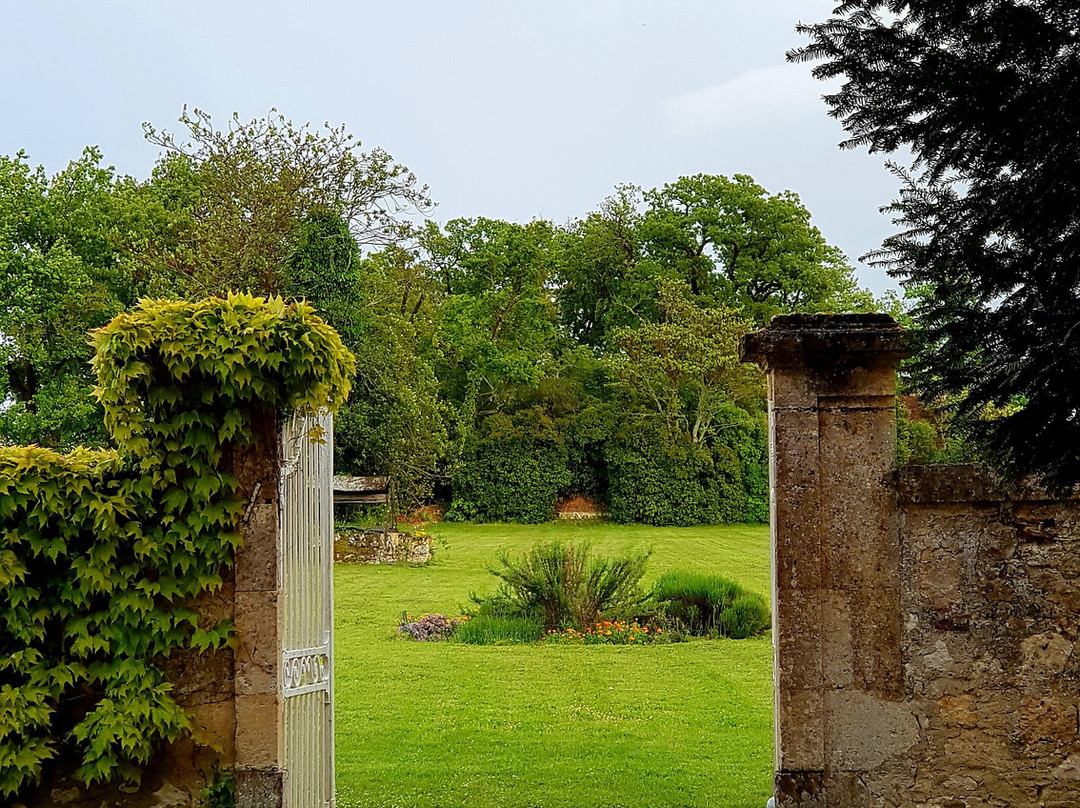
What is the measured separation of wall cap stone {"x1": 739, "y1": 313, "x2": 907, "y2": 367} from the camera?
14.8 ft

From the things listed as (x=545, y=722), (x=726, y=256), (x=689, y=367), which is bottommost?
(x=545, y=722)

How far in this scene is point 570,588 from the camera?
40.0 ft

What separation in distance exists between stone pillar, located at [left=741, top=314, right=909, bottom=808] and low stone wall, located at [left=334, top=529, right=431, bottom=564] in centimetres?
1581

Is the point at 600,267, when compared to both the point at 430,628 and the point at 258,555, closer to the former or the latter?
the point at 430,628

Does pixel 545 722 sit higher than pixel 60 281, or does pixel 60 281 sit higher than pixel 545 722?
pixel 60 281

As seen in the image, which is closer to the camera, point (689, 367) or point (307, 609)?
point (307, 609)

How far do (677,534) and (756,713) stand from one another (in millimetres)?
17380

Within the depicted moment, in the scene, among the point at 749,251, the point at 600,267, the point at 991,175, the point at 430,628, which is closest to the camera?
the point at 991,175

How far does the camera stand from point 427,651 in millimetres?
11273

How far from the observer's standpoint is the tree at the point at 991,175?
306cm

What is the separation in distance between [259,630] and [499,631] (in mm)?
7601

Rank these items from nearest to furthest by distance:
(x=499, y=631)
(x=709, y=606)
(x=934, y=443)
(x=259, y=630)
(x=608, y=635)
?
1. (x=259, y=630)
2. (x=934, y=443)
3. (x=608, y=635)
4. (x=499, y=631)
5. (x=709, y=606)

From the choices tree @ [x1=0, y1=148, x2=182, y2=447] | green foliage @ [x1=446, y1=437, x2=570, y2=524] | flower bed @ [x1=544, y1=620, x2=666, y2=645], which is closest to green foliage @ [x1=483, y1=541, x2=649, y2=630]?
flower bed @ [x1=544, y1=620, x2=666, y2=645]

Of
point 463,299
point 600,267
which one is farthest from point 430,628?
point 600,267
